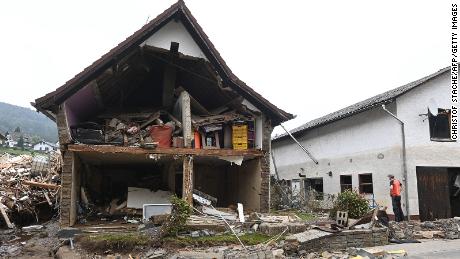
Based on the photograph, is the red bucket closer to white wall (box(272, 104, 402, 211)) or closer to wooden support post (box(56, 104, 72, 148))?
wooden support post (box(56, 104, 72, 148))

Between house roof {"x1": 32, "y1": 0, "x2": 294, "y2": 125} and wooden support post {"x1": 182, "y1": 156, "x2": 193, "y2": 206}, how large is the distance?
9.49 feet

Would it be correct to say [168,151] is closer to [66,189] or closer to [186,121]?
[186,121]

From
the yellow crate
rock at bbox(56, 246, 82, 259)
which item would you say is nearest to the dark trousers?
the yellow crate

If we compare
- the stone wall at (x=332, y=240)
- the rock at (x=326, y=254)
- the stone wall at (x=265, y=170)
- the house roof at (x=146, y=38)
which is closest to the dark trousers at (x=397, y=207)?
the stone wall at (x=332, y=240)

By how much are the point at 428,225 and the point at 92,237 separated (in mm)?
10981

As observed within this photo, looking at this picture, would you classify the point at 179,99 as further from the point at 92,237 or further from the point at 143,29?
the point at 92,237

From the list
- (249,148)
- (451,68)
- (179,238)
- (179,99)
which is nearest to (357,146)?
(451,68)

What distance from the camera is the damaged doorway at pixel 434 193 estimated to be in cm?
1555

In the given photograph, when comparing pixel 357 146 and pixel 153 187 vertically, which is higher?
pixel 357 146

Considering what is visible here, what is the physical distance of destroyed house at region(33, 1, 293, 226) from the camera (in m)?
11.2

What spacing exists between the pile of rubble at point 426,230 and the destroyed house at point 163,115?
4.10 m

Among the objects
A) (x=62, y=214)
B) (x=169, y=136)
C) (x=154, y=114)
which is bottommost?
(x=62, y=214)

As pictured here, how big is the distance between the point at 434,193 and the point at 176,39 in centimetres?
1229

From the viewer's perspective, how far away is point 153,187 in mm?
16391
